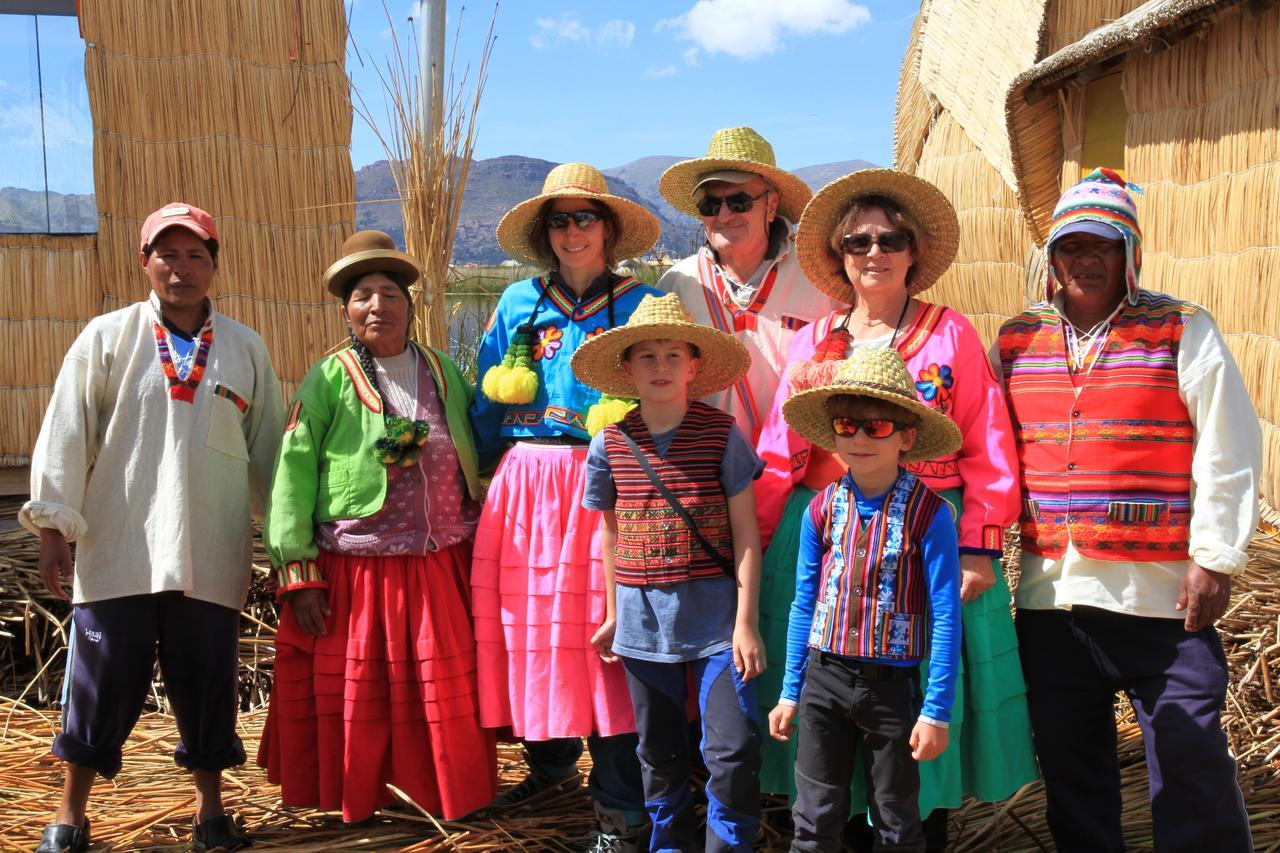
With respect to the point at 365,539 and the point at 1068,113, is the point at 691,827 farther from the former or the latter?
the point at 1068,113

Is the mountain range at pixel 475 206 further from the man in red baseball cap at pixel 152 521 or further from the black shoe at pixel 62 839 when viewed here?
the black shoe at pixel 62 839

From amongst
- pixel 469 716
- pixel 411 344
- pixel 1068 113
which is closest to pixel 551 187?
pixel 411 344

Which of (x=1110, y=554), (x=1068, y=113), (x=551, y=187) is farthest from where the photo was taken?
(x=1068, y=113)

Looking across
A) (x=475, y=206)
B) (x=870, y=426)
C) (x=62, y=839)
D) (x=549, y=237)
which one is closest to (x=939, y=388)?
(x=870, y=426)

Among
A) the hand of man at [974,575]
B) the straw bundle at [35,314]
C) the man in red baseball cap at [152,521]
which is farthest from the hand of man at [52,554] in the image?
the hand of man at [974,575]

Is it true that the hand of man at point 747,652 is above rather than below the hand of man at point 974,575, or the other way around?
below

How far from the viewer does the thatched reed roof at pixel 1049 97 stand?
4727mm

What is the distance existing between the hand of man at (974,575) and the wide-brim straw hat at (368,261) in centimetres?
183

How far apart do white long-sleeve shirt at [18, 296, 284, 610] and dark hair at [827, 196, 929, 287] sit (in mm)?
1884

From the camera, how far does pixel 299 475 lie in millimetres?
3236

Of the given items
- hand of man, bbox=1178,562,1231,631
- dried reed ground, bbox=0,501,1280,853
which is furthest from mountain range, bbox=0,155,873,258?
dried reed ground, bbox=0,501,1280,853

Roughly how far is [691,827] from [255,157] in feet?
12.6

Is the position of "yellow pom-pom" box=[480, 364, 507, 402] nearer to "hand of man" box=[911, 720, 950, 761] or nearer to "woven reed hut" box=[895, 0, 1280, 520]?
"hand of man" box=[911, 720, 950, 761]

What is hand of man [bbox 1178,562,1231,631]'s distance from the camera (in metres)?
2.54
